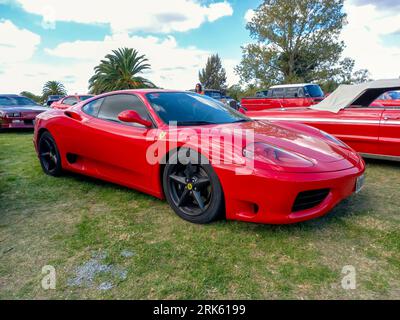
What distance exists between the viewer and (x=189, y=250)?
2.07m

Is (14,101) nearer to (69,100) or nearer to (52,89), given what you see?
(69,100)

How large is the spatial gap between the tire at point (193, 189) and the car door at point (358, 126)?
2.76 metres

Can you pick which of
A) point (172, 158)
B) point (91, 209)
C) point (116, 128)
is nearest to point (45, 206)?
point (91, 209)

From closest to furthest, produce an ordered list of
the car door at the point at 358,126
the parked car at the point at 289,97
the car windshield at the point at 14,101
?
the car door at the point at 358,126 < the car windshield at the point at 14,101 < the parked car at the point at 289,97

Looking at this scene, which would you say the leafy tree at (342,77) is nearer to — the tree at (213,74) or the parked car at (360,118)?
the parked car at (360,118)

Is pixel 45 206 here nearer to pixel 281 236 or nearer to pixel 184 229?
pixel 184 229

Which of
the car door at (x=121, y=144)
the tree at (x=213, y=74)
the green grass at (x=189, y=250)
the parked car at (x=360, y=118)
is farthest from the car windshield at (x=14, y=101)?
the tree at (x=213, y=74)

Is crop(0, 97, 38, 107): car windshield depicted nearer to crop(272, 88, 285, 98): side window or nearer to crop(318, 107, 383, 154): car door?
crop(318, 107, 383, 154): car door

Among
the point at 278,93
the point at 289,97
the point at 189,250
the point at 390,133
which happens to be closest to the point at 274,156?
the point at 189,250

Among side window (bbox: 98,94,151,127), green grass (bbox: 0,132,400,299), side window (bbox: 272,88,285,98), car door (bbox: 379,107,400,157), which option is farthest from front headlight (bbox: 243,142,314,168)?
side window (bbox: 272,88,285,98)

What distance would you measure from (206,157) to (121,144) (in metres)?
1.00

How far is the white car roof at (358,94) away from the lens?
169 inches
